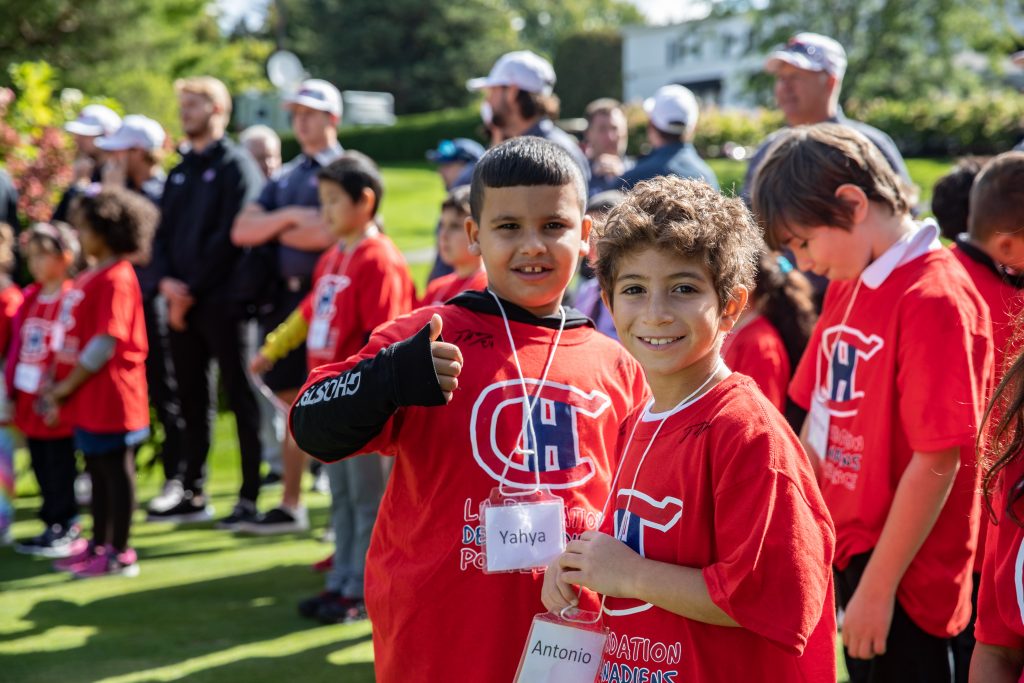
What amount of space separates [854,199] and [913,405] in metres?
0.55

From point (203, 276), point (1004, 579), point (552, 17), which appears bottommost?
point (1004, 579)

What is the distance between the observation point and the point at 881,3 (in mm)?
33938

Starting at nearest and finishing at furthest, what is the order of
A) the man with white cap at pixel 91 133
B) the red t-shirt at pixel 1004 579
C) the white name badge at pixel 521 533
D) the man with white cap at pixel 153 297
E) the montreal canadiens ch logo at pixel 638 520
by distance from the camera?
the red t-shirt at pixel 1004 579 → the montreal canadiens ch logo at pixel 638 520 → the white name badge at pixel 521 533 → the man with white cap at pixel 153 297 → the man with white cap at pixel 91 133

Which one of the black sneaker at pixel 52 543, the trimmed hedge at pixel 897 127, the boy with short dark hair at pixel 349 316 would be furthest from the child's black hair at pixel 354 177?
the trimmed hedge at pixel 897 127

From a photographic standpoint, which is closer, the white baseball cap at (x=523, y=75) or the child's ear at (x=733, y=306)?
the child's ear at (x=733, y=306)

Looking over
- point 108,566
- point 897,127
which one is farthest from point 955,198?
point 897,127

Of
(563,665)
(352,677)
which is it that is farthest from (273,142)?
(563,665)

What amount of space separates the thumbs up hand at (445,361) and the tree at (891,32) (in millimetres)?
32849

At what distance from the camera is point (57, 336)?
6316mm

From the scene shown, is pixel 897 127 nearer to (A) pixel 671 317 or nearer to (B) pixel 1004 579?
(A) pixel 671 317

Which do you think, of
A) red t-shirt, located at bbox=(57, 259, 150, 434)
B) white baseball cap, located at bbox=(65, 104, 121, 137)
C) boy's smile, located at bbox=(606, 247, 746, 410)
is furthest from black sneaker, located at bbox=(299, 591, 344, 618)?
white baseball cap, located at bbox=(65, 104, 121, 137)

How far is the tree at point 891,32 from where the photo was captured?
33.1 meters

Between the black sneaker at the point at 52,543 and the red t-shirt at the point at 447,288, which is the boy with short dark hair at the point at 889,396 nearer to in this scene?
the red t-shirt at the point at 447,288

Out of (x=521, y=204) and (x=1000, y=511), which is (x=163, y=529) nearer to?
(x=521, y=204)
